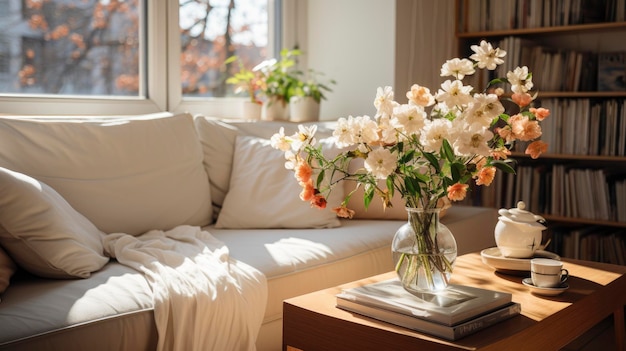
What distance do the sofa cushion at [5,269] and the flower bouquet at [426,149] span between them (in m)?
0.77

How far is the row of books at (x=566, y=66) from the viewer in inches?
140

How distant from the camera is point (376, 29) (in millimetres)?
3752

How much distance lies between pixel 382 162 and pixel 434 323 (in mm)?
349

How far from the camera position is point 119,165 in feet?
8.19

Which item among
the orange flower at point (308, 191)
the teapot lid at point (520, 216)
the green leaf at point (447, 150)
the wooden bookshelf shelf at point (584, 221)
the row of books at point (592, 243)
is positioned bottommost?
the row of books at point (592, 243)

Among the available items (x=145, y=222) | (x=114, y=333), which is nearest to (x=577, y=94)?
(x=145, y=222)

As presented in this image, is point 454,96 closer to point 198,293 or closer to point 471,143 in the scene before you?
point 471,143

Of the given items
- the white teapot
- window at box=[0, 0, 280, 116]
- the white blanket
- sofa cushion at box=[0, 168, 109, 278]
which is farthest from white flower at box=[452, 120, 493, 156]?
window at box=[0, 0, 280, 116]

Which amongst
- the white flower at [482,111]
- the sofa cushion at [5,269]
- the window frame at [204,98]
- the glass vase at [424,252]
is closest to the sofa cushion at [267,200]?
the window frame at [204,98]

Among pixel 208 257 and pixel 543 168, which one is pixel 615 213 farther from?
pixel 208 257

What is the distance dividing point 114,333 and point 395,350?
66 cm

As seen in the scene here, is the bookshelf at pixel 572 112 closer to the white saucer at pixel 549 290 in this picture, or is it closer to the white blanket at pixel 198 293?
the white saucer at pixel 549 290

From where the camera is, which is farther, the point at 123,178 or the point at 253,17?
the point at 253,17

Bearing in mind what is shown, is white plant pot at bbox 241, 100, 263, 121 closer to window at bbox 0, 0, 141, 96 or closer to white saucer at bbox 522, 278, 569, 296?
window at bbox 0, 0, 141, 96
